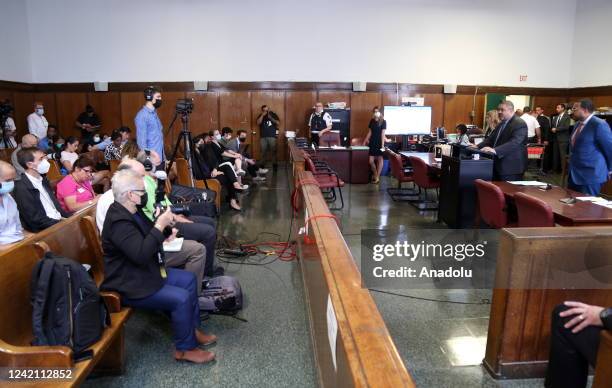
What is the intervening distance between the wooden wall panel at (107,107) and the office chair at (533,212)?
10.2m

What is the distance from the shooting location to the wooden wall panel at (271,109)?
10930 mm

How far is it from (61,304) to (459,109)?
1127 centimetres

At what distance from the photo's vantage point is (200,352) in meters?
2.39

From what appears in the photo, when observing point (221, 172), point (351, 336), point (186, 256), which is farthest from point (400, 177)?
point (351, 336)

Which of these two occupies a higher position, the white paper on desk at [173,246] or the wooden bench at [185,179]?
the wooden bench at [185,179]

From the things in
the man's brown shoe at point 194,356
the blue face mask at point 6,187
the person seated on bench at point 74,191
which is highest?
the blue face mask at point 6,187

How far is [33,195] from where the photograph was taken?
317 cm

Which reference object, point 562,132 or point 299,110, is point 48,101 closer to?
point 299,110

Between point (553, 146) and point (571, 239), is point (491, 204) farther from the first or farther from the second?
point (553, 146)

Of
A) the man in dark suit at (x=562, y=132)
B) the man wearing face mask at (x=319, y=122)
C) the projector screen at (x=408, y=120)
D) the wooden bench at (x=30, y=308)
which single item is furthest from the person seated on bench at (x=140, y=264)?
the man in dark suit at (x=562, y=132)

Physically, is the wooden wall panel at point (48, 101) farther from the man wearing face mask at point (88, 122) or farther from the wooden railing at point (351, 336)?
the wooden railing at point (351, 336)

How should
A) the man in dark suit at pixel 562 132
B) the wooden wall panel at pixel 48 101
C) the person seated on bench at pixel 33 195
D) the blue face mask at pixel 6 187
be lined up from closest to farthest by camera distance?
the blue face mask at pixel 6 187, the person seated on bench at pixel 33 195, the man in dark suit at pixel 562 132, the wooden wall panel at pixel 48 101

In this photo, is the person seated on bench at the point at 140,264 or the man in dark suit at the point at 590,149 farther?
the man in dark suit at the point at 590,149

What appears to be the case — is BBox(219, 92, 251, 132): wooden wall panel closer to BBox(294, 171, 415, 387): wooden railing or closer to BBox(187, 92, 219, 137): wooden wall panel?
BBox(187, 92, 219, 137): wooden wall panel
